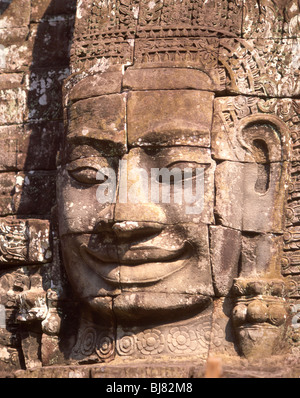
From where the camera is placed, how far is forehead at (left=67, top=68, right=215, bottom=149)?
10312 millimetres

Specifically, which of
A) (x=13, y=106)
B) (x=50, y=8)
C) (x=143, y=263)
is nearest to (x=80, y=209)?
(x=143, y=263)

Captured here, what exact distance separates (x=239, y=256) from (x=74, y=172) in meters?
1.75

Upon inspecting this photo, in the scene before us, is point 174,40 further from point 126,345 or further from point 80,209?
point 126,345

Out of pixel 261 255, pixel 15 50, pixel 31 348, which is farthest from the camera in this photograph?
pixel 15 50

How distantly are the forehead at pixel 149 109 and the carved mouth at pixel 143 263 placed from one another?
0.98 metres

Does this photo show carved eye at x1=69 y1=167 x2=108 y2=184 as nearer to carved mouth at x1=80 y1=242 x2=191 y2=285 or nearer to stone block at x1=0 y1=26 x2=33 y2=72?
carved mouth at x1=80 y1=242 x2=191 y2=285

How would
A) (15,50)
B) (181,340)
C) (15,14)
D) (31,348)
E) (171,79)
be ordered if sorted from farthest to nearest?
(15,14) → (15,50) → (31,348) → (171,79) → (181,340)

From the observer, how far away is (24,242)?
36.5 ft

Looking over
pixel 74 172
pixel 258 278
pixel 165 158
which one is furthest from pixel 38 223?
pixel 258 278

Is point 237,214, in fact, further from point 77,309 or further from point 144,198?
point 77,309

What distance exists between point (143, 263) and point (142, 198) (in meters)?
0.59

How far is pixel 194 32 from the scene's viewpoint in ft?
35.0
